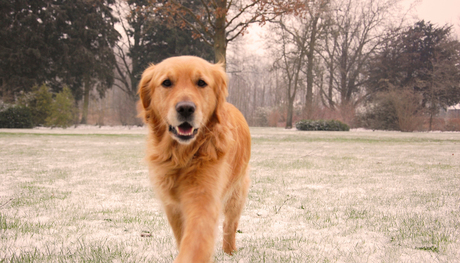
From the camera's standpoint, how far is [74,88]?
25547 mm

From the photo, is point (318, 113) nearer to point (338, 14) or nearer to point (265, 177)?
point (338, 14)

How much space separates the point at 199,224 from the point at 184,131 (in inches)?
22.1

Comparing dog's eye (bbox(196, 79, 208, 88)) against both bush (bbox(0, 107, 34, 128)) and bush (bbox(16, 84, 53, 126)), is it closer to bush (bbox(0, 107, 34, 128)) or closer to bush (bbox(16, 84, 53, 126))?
bush (bbox(0, 107, 34, 128))

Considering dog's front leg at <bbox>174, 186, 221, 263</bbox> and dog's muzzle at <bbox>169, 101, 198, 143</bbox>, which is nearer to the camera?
dog's front leg at <bbox>174, 186, 221, 263</bbox>

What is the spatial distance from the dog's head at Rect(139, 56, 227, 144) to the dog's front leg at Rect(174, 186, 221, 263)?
1.09ft

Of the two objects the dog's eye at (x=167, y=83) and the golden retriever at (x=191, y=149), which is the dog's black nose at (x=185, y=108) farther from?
the dog's eye at (x=167, y=83)

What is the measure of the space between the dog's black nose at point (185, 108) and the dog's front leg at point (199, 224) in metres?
0.44

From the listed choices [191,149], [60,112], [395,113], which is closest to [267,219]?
[191,149]

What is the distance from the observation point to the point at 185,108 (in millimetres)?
1766

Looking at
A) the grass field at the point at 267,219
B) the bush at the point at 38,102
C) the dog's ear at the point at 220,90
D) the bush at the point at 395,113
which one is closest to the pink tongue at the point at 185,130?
→ the dog's ear at the point at 220,90

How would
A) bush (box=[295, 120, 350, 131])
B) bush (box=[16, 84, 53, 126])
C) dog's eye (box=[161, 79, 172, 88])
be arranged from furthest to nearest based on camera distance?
1. bush (box=[295, 120, 350, 131])
2. bush (box=[16, 84, 53, 126])
3. dog's eye (box=[161, 79, 172, 88])

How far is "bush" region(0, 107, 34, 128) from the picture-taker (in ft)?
61.2

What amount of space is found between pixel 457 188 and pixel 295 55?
78.8 ft

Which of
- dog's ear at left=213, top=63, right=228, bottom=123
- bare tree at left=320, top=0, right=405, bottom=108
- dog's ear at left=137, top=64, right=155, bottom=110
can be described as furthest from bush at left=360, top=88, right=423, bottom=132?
dog's ear at left=137, top=64, right=155, bottom=110
